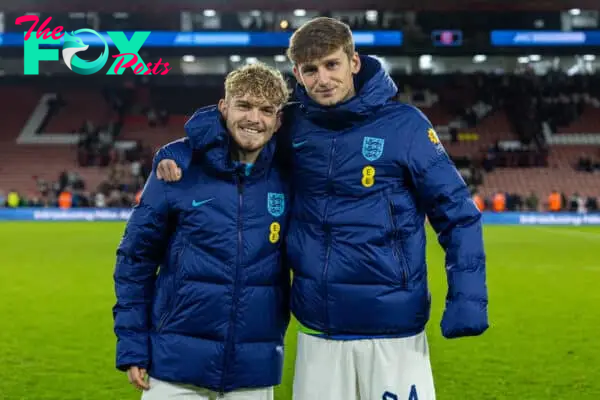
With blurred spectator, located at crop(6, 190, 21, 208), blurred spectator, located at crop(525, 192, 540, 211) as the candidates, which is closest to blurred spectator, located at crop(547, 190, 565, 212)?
blurred spectator, located at crop(525, 192, 540, 211)

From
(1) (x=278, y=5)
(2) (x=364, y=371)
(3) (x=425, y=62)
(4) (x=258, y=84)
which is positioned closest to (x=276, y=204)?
(4) (x=258, y=84)

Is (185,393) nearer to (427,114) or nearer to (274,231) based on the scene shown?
(274,231)

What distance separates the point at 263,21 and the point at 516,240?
19363 millimetres

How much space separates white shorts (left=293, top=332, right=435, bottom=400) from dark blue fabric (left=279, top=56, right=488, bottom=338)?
0.05m

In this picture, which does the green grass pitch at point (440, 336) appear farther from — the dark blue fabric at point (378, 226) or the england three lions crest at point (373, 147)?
the england three lions crest at point (373, 147)

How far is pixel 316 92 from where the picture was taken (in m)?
2.78

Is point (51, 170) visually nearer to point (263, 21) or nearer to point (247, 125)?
point (263, 21)

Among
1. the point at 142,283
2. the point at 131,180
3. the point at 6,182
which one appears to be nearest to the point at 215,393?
the point at 142,283

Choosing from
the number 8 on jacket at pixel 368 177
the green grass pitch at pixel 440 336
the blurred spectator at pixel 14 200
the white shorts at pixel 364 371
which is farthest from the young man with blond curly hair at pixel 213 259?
the blurred spectator at pixel 14 200

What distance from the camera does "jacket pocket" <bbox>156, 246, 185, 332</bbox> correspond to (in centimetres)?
284

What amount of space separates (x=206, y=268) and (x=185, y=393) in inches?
19.1

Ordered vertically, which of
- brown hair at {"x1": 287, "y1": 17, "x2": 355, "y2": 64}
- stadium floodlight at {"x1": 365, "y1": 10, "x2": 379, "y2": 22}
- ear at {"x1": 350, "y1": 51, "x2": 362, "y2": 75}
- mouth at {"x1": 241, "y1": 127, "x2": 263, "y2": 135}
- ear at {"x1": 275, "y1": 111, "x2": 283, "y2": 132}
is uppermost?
stadium floodlight at {"x1": 365, "y1": 10, "x2": 379, "y2": 22}

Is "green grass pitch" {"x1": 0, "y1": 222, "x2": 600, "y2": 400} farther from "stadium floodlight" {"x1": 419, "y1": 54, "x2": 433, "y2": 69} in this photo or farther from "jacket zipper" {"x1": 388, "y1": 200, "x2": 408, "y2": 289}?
"stadium floodlight" {"x1": 419, "y1": 54, "x2": 433, "y2": 69}

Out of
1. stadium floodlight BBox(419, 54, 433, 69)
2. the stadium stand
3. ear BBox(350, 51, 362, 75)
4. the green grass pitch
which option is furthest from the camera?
stadium floodlight BBox(419, 54, 433, 69)
